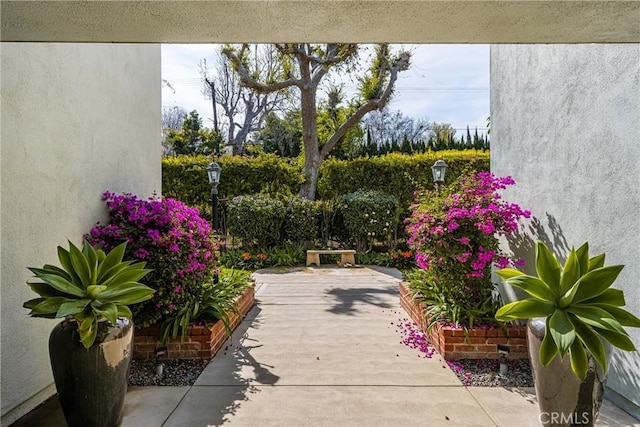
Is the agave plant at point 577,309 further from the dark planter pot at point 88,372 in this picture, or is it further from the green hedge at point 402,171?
the green hedge at point 402,171

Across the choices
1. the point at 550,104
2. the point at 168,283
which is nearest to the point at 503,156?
the point at 550,104

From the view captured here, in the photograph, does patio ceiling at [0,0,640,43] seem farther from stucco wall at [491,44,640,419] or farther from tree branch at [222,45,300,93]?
tree branch at [222,45,300,93]

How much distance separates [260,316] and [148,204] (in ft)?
7.75

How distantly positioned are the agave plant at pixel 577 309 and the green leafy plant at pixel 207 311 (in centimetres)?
297

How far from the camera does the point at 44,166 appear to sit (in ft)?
10.2

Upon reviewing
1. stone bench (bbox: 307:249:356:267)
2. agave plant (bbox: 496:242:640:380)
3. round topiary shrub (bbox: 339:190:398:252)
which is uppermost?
round topiary shrub (bbox: 339:190:398:252)

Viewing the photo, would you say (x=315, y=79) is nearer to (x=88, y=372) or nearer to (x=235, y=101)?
(x=88, y=372)

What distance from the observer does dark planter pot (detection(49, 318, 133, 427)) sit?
243cm

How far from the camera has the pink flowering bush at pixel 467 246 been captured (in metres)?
3.97

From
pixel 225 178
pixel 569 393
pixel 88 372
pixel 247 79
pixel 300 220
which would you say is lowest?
pixel 569 393

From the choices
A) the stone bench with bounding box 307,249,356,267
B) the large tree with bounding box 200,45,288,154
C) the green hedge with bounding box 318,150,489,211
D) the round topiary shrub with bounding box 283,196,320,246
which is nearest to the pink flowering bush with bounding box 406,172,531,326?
the stone bench with bounding box 307,249,356,267

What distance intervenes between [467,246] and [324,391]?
2184mm
